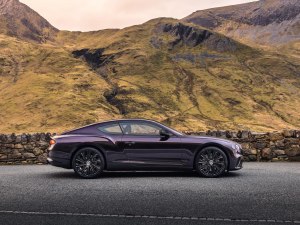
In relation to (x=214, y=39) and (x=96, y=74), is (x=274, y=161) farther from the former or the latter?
(x=214, y=39)

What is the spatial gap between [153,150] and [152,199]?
9.66 feet

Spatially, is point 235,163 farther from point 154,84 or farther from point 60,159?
Answer: point 154,84

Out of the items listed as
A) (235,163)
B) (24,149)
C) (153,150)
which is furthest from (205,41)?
(153,150)

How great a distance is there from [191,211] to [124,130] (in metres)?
4.39

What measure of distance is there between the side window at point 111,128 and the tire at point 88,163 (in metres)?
0.54

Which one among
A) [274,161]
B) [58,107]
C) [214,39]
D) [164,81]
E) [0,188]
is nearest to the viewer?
[0,188]

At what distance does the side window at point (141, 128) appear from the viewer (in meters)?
10.9

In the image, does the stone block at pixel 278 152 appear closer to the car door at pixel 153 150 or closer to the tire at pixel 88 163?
the car door at pixel 153 150

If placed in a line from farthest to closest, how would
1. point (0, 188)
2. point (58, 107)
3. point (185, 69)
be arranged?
point (185, 69) → point (58, 107) → point (0, 188)

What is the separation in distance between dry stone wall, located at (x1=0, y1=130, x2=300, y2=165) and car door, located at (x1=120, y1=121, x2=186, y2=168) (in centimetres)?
460

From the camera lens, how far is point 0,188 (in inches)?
377

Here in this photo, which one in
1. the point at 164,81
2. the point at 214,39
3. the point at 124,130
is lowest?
the point at 124,130

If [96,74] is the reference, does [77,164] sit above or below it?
below

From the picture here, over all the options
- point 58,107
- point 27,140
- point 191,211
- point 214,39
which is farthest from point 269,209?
point 214,39
